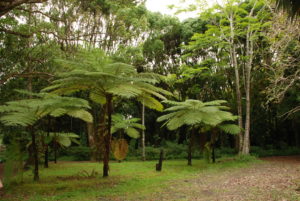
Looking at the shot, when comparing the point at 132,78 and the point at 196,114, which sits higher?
the point at 132,78

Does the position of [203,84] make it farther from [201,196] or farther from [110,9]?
[201,196]

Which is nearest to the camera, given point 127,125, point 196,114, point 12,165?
point 12,165

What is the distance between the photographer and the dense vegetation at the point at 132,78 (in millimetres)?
6230

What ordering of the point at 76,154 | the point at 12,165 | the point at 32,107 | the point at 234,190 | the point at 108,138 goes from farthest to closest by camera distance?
the point at 76,154 → the point at 108,138 → the point at 12,165 → the point at 32,107 → the point at 234,190

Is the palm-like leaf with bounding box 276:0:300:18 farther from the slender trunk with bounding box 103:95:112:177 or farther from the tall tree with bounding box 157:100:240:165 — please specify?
the tall tree with bounding box 157:100:240:165

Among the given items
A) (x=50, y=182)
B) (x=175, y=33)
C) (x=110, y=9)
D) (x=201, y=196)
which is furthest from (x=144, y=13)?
(x=201, y=196)

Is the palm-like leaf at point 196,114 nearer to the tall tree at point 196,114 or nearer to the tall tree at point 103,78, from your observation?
the tall tree at point 196,114

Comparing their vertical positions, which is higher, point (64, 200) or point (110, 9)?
point (110, 9)

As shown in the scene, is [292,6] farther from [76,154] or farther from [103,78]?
[76,154]

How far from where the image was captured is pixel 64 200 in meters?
4.88

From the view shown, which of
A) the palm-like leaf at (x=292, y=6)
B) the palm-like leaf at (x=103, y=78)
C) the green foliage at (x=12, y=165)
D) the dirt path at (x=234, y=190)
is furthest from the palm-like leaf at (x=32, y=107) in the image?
the palm-like leaf at (x=292, y=6)

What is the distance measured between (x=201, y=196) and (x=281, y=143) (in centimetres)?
1498

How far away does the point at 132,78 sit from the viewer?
6.09 meters

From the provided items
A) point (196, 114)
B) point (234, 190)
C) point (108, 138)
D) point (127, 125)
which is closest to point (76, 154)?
point (127, 125)
